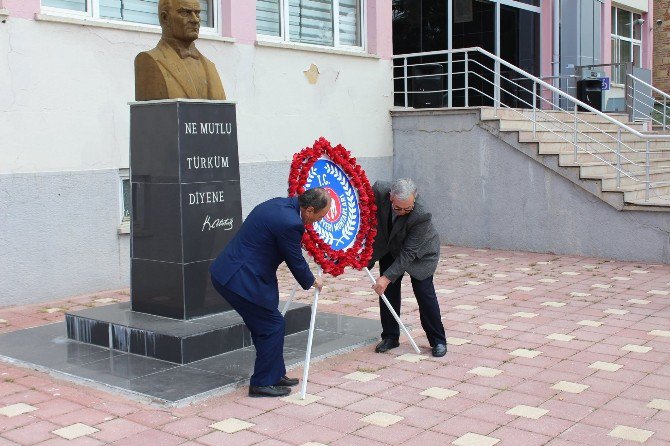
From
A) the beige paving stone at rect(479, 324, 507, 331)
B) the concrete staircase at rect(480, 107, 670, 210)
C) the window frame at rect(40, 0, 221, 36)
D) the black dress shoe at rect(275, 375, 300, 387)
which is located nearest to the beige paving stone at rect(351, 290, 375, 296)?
the beige paving stone at rect(479, 324, 507, 331)

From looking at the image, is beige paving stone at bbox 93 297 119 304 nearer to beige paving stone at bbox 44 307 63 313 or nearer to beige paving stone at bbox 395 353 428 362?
beige paving stone at bbox 44 307 63 313

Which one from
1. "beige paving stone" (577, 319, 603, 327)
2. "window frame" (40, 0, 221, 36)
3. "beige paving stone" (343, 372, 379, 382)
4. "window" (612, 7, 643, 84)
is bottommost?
"beige paving stone" (343, 372, 379, 382)

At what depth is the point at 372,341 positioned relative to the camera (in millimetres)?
6605

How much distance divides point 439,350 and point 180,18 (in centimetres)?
328

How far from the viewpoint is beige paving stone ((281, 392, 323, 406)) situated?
5125 mm

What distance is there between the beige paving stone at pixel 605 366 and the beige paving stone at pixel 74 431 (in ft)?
11.4

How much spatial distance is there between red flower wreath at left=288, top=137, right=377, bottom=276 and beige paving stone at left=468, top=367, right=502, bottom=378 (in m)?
1.09

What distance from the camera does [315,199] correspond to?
5113 millimetres

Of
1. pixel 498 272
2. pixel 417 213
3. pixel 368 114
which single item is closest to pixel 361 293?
pixel 498 272

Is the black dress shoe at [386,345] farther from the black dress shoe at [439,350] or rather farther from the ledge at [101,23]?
the ledge at [101,23]

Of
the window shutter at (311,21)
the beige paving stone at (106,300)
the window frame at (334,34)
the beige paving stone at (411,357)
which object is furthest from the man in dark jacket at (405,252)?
the window shutter at (311,21)

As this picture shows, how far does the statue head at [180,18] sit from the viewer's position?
21.4 feet

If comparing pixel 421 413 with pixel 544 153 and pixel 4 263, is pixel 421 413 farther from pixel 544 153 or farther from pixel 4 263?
pixel 544 153

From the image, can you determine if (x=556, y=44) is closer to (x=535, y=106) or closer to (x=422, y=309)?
(x=535, y=106)
